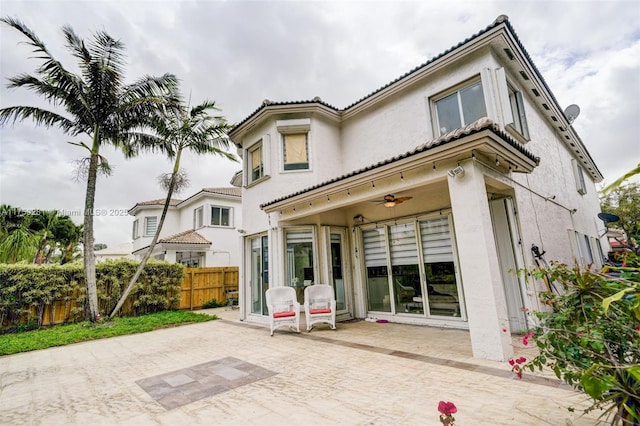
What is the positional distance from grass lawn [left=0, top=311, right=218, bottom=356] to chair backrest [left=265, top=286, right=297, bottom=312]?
4.35 meters

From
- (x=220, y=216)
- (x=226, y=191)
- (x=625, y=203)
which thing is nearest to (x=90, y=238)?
(x=220, y=216)

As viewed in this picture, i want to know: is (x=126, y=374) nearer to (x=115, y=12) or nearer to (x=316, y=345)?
(x=316, y=345)

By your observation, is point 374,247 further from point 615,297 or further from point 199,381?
point 615,297

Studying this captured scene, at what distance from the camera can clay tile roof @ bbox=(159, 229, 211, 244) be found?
17234mm

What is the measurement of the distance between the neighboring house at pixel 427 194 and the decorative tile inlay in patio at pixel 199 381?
3701mm

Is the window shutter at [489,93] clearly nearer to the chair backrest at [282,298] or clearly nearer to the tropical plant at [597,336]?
the tropical plant at [597,336]

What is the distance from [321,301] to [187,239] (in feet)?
44.1

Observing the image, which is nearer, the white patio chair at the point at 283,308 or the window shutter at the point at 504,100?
the window shutter at the point at 504,100

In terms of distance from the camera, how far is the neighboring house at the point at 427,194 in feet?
16.1

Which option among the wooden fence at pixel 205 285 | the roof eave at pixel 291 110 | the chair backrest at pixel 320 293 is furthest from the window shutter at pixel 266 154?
the wooden fence at pixel 205 285

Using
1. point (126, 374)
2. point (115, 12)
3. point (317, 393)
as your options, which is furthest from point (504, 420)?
point (115, 12)

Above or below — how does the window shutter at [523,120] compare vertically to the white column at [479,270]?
above

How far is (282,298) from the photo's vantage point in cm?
793

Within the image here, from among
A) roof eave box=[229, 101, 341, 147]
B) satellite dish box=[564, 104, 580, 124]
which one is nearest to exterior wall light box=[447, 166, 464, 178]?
roof eave box=[229, 101, 341, 147]
